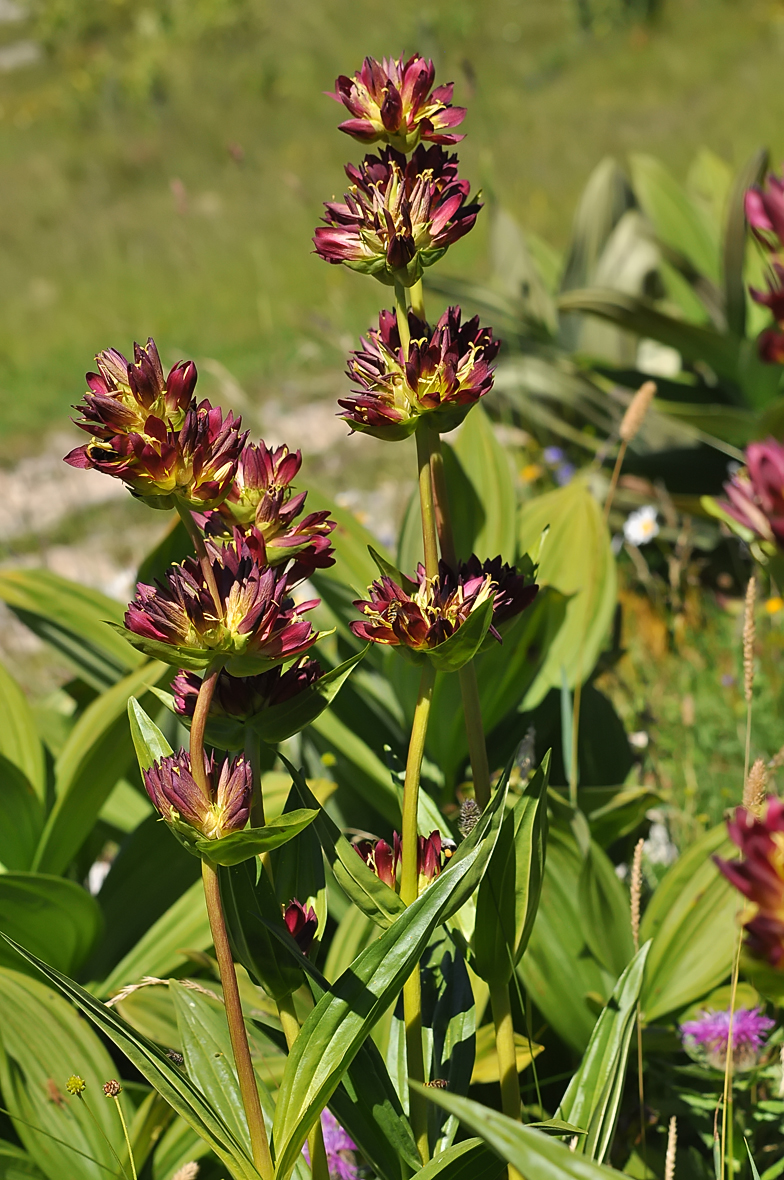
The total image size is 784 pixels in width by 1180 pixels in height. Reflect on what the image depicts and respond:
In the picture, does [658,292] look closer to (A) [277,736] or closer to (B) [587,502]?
(B) [587,502]

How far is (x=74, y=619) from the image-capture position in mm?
1719

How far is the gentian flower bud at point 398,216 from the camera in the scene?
914mm

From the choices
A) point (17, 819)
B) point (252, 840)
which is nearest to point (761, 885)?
point (252, 840)

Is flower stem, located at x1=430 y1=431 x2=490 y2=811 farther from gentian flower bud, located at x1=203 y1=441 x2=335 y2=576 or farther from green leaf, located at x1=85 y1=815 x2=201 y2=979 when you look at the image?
green leaf, located at x1=85 y1=815 x2=201 y2=979

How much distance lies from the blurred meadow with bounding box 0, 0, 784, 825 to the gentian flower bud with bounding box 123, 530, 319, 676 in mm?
1243

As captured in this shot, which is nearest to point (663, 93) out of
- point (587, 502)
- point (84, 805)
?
point (587, 502)

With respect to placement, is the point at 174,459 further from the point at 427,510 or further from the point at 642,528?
the point at 642,528

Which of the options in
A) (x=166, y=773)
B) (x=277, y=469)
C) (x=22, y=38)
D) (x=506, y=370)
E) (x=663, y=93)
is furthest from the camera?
(x=22, y=38)

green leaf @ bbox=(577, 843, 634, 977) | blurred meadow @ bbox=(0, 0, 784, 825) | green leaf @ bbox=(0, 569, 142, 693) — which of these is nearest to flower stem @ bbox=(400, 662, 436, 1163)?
green leaf @ bbox=(577, 843, 634, 977)

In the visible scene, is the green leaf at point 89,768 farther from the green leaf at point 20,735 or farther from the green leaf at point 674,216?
the green leaf at point 674,216

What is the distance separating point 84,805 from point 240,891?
0.66 metres

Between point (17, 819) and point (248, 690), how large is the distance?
764 millimetres

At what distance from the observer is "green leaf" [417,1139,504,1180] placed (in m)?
0.85

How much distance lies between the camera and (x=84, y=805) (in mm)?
1487
